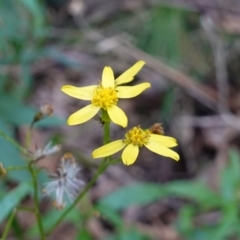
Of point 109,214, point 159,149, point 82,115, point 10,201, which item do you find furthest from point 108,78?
point 109,214

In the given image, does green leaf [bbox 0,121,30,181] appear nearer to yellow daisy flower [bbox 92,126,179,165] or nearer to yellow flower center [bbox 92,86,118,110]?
yellow flower center [bbox 92,86,118,110]

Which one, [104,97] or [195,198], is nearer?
[104,97]

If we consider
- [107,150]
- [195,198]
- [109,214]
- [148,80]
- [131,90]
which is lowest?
[107,150]

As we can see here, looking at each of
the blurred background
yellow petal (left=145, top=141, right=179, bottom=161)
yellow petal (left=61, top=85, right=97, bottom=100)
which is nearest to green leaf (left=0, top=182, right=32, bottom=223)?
yellow petal (left=61, top=85, right=97, bottom=100)

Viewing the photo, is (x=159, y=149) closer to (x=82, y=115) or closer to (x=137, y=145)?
(x=137, y=145)

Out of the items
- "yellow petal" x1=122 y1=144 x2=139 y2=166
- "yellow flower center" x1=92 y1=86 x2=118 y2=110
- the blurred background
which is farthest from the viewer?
the blurred background

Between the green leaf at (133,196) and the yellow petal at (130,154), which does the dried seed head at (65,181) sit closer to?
the yellow petal at (130,154)
